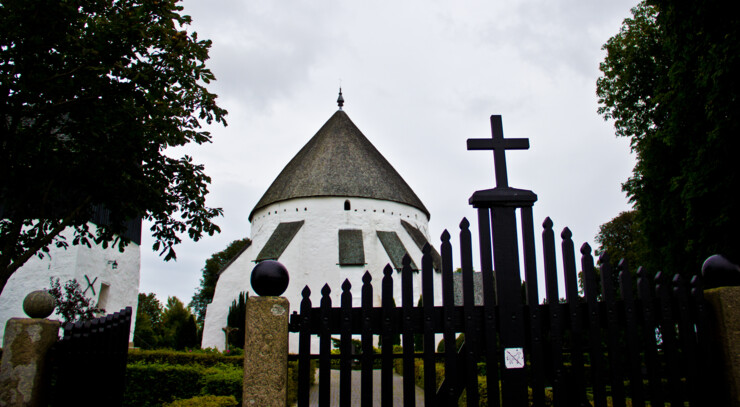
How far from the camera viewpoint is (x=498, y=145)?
3135mm

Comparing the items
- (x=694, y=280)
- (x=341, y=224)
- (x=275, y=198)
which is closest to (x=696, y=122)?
(x=694, y=280)

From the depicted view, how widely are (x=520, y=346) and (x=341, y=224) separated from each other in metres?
18.8

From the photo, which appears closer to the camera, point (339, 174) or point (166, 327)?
point (339, 174)

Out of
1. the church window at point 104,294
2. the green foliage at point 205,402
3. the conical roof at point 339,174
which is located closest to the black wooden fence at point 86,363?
the green foliage at point 205,402

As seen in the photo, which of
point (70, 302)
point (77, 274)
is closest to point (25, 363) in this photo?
point (70, 302)

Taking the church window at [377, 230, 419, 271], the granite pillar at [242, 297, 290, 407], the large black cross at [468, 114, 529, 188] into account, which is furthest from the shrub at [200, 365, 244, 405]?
the church window at [377, 230, 419, 271]

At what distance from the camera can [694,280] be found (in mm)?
2965

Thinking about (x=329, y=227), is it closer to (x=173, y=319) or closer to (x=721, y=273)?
(x=173, y=319)

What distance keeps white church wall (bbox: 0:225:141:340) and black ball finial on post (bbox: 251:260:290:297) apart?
1615 centimetres

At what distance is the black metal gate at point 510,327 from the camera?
8.57 feet

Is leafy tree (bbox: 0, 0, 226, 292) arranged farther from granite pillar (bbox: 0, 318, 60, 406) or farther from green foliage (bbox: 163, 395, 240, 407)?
granite pillar (bbox: 0, 318, 60, 406)

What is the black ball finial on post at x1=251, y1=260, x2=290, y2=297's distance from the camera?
2.65 metres

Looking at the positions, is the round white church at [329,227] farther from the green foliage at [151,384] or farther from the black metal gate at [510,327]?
the black metal gate at [510,327]

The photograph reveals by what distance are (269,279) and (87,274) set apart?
17.3 m
